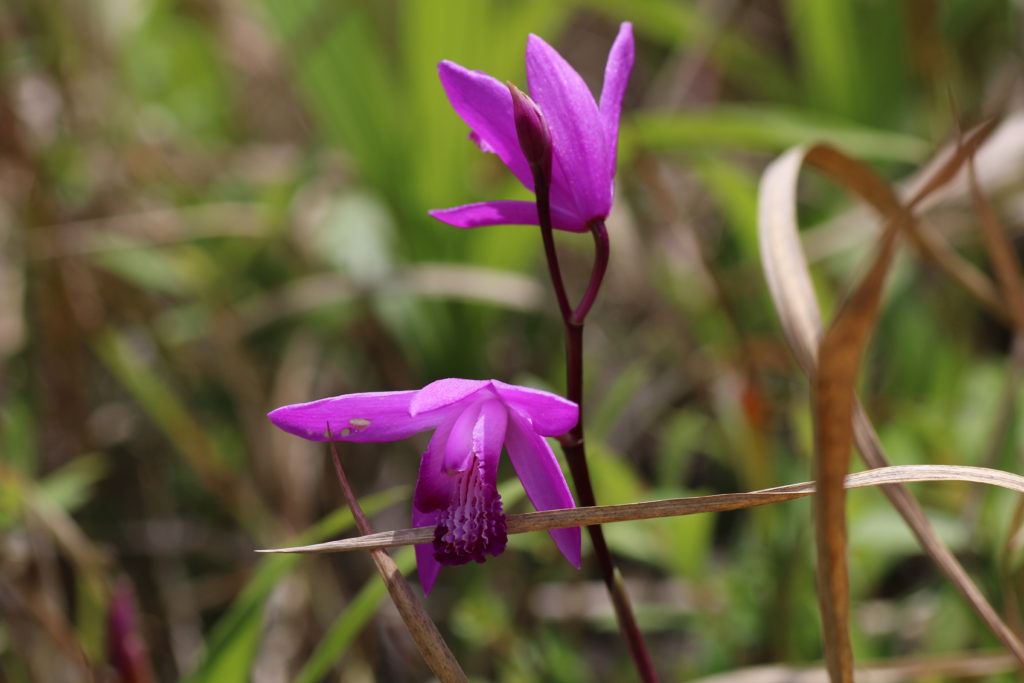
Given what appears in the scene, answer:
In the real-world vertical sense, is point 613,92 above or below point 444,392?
above

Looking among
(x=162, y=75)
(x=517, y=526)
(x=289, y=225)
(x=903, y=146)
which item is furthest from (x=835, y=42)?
(x=162, y=75)

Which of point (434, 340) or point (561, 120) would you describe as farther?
point (434, 340)

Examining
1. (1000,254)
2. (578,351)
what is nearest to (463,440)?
(578,351)

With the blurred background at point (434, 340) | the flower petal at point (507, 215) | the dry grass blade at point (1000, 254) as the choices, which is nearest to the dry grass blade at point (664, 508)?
the flower petal at point (507, 215)

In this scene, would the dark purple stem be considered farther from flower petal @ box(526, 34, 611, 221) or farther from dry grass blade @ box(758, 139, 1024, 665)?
dry grass blade @ box(758, 139, 1024, 665)

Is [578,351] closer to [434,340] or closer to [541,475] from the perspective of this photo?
[541,475]

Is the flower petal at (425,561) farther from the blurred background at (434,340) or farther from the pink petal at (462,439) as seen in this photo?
the blurred background at (434,340)

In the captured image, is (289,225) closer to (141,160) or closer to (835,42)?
(141,160)
